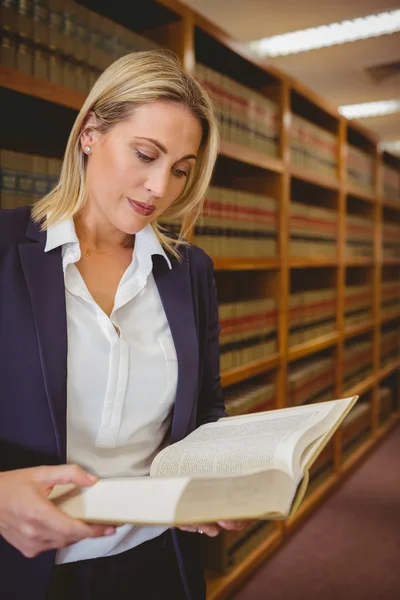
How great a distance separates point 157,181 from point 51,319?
32 cm

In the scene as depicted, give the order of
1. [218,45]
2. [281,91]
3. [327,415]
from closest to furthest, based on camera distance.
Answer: [327,415] → [218,45] → [281,91]

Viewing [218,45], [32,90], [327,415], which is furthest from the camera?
[218,45]

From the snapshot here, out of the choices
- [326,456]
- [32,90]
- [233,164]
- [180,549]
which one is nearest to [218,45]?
[233,164]

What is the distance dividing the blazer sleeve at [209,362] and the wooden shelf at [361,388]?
244cm

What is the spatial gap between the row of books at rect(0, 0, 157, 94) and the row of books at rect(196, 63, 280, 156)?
0.48 metres

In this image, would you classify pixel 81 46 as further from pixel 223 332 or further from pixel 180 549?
pixel 180 549

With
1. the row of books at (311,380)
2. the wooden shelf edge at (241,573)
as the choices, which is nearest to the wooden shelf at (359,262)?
the row of books at (311,380)

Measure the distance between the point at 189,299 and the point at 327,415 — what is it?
371 millimetres

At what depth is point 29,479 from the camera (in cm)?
69

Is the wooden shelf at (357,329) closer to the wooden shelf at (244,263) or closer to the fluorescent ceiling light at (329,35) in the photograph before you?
the wooden shelf at (244,263)

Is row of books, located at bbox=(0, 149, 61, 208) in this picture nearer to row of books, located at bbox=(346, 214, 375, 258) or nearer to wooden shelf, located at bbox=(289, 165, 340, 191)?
wooden shelf, located at bbox=(289, 165, 340, 191)

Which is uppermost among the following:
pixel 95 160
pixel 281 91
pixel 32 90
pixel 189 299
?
pixel 281 91

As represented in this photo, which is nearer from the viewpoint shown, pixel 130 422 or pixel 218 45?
pixel 130 422

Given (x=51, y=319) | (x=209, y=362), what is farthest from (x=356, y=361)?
(x=51, y=319)
